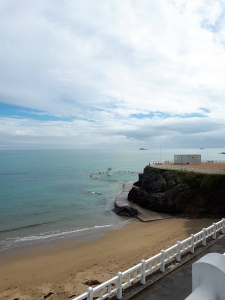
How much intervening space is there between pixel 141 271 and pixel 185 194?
20.5 meters

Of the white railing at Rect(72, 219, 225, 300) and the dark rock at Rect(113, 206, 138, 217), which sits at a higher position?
the white railing at Rect(72, 219, 225, 300)

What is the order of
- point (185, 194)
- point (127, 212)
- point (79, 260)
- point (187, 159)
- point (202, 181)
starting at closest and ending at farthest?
point (79, 260) < point (202, 181) < point (185, 194) < point (127, 212) < point (187, 159)

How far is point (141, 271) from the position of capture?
9242 mm

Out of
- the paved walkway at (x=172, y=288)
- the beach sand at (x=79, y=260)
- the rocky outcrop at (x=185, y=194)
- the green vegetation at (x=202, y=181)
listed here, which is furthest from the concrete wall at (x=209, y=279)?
the green vegetation at (x=202, y=181)

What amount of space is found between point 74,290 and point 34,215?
20.2 metres

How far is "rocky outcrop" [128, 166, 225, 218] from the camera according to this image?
26.3 metres

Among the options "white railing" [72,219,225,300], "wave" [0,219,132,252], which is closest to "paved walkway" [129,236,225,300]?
"white railing" [72,219,225,300]

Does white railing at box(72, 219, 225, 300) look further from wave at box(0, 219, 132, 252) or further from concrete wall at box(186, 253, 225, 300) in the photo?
wave at box(0, 219, 132, 252)

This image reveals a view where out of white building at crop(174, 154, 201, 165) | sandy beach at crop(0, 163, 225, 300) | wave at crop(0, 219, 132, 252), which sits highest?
white building at crop(174, 154, 201, 165)

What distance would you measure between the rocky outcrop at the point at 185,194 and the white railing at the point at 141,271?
11.1 m

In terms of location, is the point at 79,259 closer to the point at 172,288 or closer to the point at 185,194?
the point at 172,288

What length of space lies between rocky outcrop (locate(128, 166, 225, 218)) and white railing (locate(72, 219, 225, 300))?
1106 centimetres

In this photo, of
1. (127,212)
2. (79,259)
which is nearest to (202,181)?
(127,212)

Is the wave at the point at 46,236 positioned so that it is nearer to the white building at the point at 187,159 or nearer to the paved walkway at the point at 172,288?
the paved walkway at the point at 172,288
